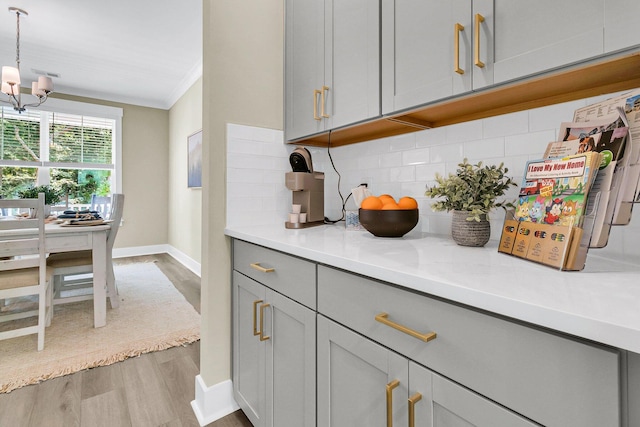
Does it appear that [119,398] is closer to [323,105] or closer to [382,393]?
[382,393]

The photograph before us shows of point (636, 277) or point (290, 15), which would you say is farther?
point (290, 15)

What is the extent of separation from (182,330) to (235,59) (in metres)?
2.11

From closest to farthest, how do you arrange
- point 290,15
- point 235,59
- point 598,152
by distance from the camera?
1. point 598,152
2. point 235,59
3. point 290,15

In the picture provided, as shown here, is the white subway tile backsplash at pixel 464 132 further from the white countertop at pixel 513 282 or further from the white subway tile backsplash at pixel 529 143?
the white countertop at pixel 513 282

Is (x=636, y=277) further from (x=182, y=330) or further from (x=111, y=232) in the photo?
(x=111, y=232)

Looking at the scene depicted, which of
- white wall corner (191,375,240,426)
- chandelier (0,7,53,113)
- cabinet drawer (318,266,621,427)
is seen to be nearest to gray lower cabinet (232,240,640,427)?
cabinet drawer (318,266,621,427)

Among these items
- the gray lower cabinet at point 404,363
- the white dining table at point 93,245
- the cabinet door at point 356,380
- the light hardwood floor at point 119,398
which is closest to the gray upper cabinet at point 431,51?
the gray lower cabinet at point 404,363

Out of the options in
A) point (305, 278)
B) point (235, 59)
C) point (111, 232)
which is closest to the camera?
point (305, 278)

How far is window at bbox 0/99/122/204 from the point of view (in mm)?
4566

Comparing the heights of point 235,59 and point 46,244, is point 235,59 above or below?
above

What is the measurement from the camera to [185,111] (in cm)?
477

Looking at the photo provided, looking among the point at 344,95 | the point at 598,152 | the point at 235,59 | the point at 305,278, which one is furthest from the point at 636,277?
the point at 235,59

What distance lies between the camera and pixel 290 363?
1.11 m

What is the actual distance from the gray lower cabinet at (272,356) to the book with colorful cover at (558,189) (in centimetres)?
70
